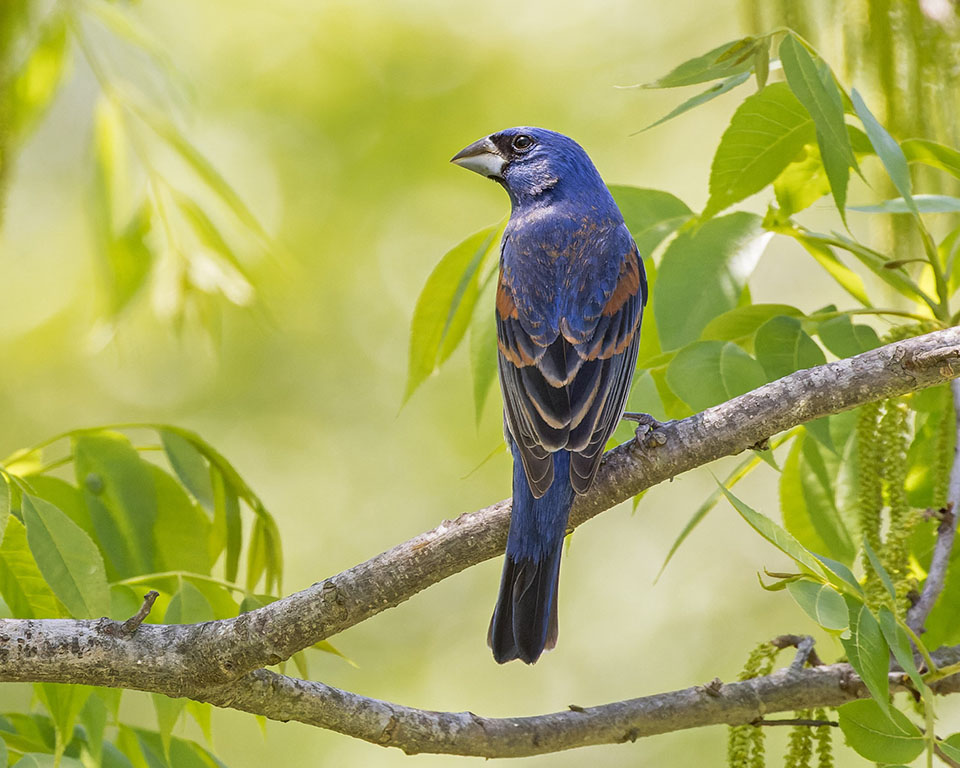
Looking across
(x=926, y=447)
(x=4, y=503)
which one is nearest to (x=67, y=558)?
(x=4, y=503)

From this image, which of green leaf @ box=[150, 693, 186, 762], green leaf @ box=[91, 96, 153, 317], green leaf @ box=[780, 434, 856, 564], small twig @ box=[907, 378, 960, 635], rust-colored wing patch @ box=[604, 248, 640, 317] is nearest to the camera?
green leaf @ box=[150, 693, 186, 762]

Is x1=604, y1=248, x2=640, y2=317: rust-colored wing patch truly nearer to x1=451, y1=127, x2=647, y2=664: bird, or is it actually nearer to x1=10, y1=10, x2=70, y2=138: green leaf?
x1=451, y1=127, x2=647, y2=664: bird

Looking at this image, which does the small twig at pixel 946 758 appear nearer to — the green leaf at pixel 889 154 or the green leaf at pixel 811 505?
the green leaf at pixel 811 505

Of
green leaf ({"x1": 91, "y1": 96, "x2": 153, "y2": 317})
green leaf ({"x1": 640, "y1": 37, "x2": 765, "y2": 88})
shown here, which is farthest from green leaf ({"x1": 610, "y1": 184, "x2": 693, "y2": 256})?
green leaf ({"x1": 91, "y1": 96, "x2": 153, "y2": 317})

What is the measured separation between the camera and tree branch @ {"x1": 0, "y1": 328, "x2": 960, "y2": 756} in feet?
7.17

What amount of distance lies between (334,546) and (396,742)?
6811mm

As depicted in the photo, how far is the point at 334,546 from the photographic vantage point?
9148 millimetres

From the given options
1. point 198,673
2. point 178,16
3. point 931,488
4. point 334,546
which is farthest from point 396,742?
point 178,16

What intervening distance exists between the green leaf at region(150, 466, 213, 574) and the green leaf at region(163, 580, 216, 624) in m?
0.27

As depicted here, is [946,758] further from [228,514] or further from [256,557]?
[228,514]

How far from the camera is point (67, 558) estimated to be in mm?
2201

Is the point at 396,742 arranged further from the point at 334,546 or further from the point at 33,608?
the point at 334,546

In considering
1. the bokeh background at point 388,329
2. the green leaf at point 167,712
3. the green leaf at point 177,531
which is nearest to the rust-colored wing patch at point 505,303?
the green leaf at point 177,531

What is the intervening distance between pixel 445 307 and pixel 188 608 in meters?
1.15
